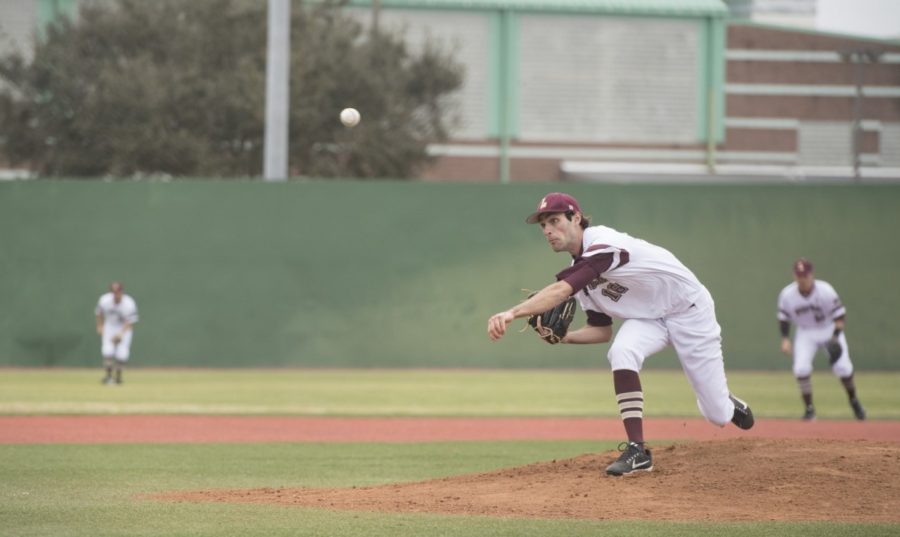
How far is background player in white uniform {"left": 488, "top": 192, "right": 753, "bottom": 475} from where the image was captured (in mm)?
7891

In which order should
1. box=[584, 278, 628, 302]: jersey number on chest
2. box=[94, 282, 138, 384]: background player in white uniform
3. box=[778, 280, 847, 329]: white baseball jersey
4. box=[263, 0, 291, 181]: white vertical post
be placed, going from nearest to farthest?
box=[584, 278, 628, 302]: jersey number on chest → box=[778, 280, 847, 329]: white baseball jersey → box=[94, 282, 138, 384]: background player in white uniform → box=[263, 0, 291, 181]: white vertical post

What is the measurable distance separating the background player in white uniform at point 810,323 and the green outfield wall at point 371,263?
22.1 ft

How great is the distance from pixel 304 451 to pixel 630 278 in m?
4.36

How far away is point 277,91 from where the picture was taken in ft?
75.5

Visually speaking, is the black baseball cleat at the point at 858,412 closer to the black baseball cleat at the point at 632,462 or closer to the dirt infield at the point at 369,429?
the dirt infield at the point at 369,429

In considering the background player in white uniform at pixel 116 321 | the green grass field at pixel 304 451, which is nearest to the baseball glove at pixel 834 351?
the green grass field at pixel 304 451

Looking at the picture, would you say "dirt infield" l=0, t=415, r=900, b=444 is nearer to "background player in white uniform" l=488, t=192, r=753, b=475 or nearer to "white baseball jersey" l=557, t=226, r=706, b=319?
"background player in white uniform" l=488, t=192, r=753, b=475

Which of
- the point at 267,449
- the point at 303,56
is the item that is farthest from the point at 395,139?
the point at 267,449

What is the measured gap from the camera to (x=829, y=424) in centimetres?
1425

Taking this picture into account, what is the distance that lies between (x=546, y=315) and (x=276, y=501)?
2.00m

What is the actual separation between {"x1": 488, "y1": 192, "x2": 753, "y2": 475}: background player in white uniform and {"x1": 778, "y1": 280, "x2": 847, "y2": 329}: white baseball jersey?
7.35 meters

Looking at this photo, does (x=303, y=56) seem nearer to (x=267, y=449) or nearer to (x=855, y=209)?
(x=855, y=209)

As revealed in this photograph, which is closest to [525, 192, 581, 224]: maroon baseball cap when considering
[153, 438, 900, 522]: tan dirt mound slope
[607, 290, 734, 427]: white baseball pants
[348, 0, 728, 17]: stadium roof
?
[607, 290, 734, 427]: white baseball pants

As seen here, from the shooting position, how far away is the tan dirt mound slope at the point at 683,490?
719 cm
